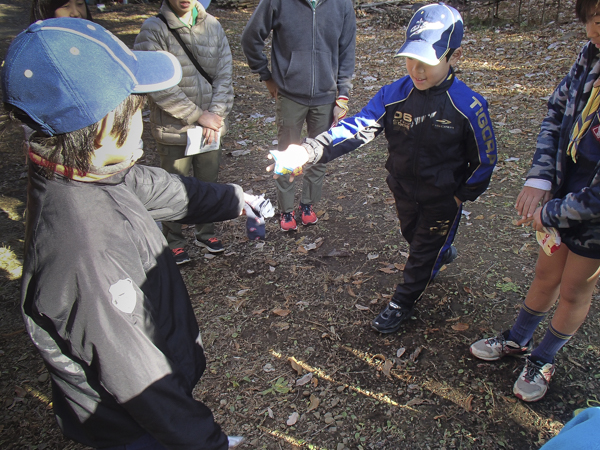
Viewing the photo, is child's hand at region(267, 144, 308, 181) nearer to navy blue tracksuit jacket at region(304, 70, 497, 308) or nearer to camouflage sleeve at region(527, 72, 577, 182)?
navy blue tracksuit jacket at region(304, 70, 497, 308)

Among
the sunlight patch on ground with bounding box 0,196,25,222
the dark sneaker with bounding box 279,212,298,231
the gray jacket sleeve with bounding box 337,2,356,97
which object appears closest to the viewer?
the gray jacket sleeve with bounding box 337,2,356,97

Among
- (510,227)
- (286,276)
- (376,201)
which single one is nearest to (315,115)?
(376,201)

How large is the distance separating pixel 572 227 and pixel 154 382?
2.21m

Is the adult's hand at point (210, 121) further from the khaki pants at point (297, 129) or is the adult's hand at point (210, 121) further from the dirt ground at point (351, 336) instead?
the dirt ground at point (351, 336)

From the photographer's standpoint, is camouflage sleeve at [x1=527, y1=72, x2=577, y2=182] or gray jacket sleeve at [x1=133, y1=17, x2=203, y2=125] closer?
camouflage sleeve at [x1=527, y1=72, x2=577, y2=182]

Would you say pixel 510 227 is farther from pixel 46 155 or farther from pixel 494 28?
pixel 494 28

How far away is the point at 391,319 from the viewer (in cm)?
342

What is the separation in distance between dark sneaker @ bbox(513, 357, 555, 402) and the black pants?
3.01ft

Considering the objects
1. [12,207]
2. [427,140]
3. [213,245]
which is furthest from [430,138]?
[12,207]

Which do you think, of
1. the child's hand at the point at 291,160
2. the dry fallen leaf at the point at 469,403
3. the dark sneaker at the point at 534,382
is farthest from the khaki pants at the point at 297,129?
the dark sneaker at the point at 534,382

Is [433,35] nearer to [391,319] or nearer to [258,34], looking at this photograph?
[391,319]

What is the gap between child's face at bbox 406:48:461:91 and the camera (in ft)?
8.64

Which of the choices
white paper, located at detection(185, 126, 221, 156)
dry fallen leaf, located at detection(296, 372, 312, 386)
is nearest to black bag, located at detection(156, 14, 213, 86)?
white paper, located at detection(185, 126, 221, 156)

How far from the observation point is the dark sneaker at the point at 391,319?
3.42m
